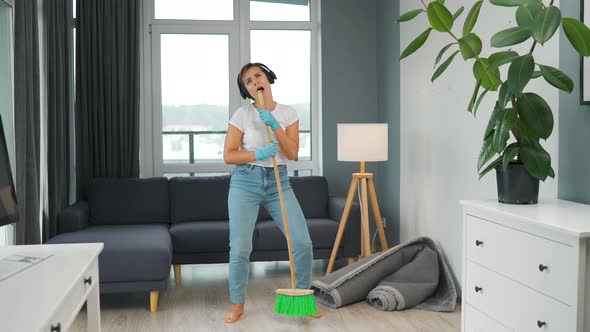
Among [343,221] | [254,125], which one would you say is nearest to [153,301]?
A: [254,125]

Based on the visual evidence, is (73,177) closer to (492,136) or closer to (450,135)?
(450,135)

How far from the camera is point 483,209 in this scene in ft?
9.49

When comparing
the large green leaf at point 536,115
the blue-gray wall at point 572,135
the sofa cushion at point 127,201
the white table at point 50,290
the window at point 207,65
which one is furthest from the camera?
the window at point 207,65

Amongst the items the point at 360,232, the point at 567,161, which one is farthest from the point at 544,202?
the point at 360,232

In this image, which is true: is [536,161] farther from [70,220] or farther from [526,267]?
[70,220]

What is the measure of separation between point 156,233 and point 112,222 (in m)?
0.76

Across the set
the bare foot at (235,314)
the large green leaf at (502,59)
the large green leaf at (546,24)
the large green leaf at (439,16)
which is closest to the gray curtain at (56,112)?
the bare foot at (235,314)

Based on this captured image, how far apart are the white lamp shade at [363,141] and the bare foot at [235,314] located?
134 cm

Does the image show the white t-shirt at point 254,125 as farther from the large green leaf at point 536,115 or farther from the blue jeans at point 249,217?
the large green leaf at point 536,115

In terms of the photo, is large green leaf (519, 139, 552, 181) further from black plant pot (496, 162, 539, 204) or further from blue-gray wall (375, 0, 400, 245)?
blue-gray wall (375, 0, 400, 245)

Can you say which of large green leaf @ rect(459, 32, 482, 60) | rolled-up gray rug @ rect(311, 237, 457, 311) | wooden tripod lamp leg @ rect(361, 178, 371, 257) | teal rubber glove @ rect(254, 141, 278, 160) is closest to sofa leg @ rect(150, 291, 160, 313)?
rolled-up gray rug @ rect(311, 237, 457, 311)

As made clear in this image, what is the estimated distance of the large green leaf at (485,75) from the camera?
2943 mm

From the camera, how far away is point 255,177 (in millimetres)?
3926

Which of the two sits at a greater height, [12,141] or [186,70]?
[186,70]
